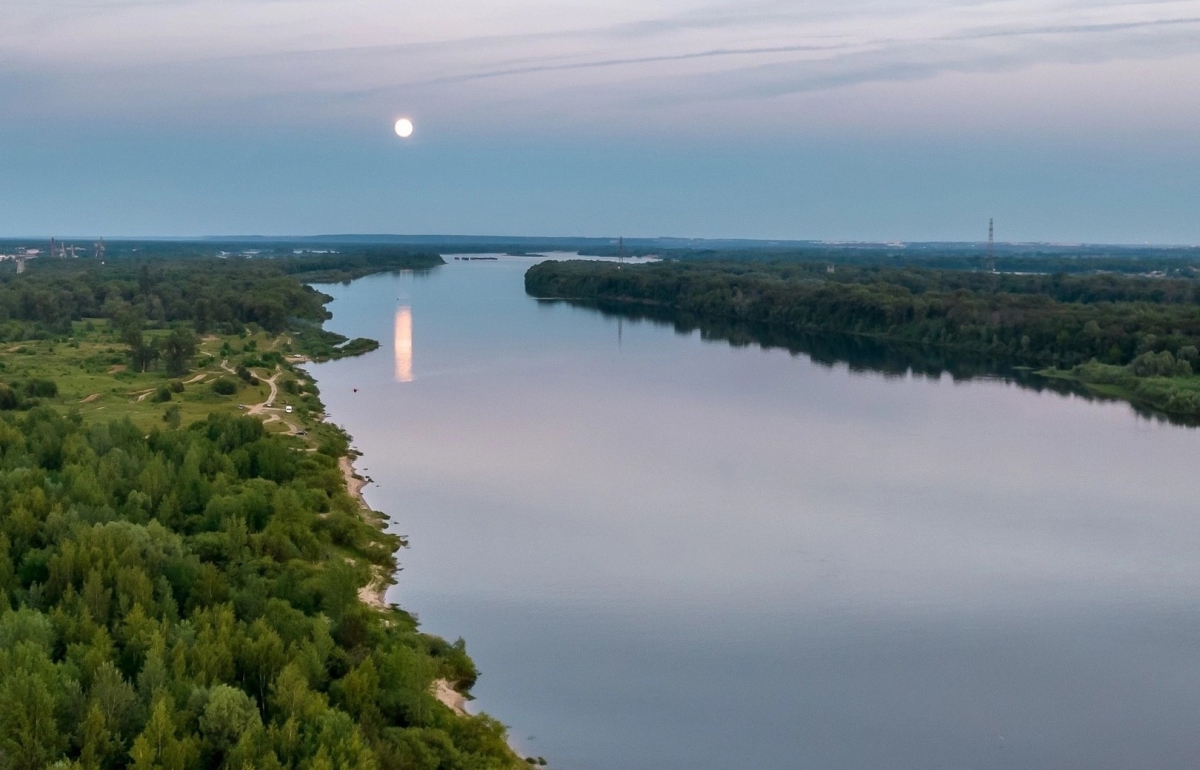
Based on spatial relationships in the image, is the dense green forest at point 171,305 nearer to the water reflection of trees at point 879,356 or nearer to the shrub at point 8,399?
the shrub at point 8,399

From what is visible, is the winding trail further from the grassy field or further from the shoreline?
the shoreline

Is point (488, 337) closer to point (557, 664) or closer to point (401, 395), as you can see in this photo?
point (401, 395)

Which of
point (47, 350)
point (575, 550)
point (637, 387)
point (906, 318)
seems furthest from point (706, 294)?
point (575, 550)

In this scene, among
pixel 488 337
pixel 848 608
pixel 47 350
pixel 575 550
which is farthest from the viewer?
pixel 488 337

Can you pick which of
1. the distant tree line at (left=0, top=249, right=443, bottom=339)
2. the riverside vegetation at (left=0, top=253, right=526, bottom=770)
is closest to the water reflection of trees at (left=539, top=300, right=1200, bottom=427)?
the distant tree line at (left=0, top=249, right=443, bottom=339)

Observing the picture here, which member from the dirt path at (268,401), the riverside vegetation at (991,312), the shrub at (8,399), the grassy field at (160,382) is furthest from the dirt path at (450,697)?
the riverside vegetation at (991,312)
